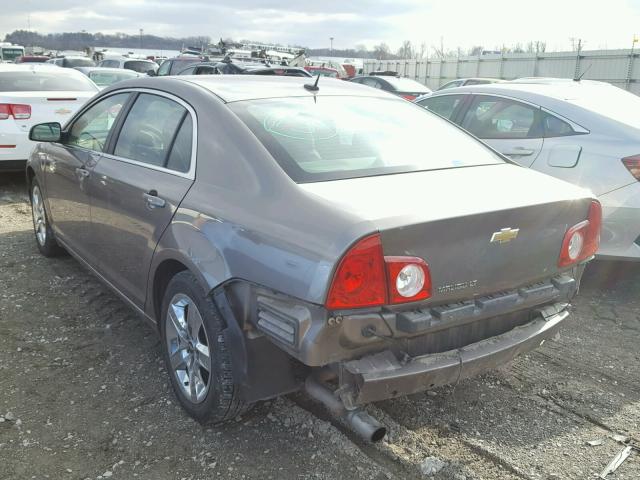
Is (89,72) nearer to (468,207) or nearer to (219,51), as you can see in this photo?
(219,51)

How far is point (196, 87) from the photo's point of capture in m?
3.25

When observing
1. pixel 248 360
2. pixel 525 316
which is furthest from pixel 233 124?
pixel 525 316

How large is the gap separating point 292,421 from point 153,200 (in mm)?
1336

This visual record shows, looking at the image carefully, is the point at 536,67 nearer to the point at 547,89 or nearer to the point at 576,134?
the point at 547,89

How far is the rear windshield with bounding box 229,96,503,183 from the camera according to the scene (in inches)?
110

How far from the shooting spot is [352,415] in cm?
244

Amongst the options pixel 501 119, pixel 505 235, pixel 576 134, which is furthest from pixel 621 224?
pixel 505 235

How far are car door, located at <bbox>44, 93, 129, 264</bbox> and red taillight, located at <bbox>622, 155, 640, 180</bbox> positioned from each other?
3.54 metres

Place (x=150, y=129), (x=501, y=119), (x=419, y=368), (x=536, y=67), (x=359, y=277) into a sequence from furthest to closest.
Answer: (x=536, y=67) → (x=501, y=119) → (x=150, y=129) → (x=419, y=368) → (x=359, y=277)

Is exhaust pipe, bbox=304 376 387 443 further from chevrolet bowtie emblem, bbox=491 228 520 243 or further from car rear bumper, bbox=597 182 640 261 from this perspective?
car rear bumper, bbox=597 182 640 261

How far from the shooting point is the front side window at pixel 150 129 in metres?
3.29

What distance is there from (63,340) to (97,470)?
142 cm

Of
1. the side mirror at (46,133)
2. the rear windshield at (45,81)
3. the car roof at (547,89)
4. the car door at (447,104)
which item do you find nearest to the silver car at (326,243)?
the side mirror at (46,133)

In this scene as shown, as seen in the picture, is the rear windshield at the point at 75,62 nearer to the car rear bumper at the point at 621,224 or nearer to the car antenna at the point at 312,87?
the car antenna at the point at 312,87
